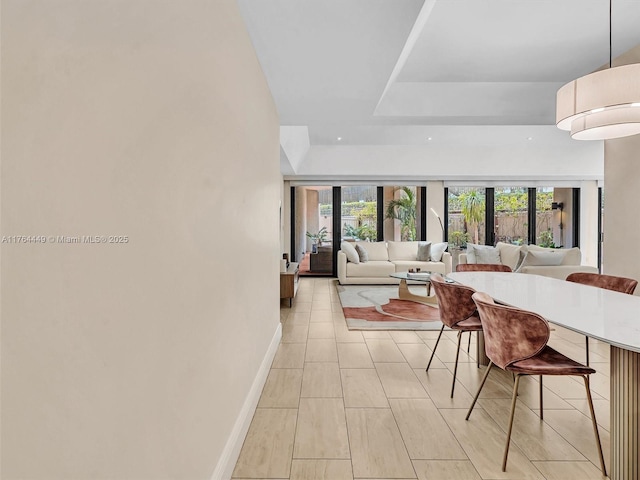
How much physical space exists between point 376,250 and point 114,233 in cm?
777

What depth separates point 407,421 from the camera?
238 centimetres

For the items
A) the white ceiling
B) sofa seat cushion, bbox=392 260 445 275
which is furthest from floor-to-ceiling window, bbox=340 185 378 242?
the white ceiling

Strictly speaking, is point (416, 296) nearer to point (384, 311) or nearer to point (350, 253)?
point (384, 311)

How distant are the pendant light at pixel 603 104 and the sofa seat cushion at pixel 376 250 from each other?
5849 mm

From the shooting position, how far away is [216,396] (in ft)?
5.50

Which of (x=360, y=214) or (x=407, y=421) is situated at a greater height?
(x=360, y=214)

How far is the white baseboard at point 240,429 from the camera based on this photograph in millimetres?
1736

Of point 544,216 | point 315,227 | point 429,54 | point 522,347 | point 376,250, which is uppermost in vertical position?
point 429,54

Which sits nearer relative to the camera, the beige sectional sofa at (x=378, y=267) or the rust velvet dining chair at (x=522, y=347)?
the rust velvet dining chair at (x=522, y=347)

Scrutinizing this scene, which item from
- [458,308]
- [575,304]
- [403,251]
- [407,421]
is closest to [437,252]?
[403,251]

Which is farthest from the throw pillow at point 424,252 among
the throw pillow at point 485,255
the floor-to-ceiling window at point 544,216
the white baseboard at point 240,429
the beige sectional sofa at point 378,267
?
the white baseboard at point 240,429

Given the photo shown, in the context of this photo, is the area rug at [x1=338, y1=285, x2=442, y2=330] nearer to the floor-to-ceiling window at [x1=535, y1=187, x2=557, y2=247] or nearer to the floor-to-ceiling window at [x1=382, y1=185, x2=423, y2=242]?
the floor-to-ceiling window at [x1=382, y1=185, x2=423, y2=242]

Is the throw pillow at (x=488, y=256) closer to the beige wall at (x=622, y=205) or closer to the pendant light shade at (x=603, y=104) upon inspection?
the beige wall at (x=622, y=205)

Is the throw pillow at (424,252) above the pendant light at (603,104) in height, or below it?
below
